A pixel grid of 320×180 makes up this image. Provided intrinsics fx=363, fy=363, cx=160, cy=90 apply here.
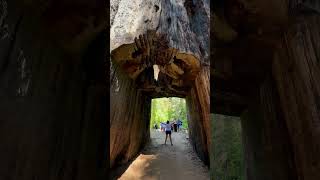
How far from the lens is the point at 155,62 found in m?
10.0

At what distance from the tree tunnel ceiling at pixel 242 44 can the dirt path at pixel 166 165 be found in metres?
7.61

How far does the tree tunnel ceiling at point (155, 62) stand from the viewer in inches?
352

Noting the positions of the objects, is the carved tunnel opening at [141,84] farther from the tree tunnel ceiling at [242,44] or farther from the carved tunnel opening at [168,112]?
the carved tunnel opening at [168,112]

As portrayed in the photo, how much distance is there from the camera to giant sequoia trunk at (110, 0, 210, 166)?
888cm

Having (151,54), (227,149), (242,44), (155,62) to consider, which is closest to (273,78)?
(242,44)

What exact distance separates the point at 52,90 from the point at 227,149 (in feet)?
20.2

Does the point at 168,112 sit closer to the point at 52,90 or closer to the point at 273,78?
the point at 273,78

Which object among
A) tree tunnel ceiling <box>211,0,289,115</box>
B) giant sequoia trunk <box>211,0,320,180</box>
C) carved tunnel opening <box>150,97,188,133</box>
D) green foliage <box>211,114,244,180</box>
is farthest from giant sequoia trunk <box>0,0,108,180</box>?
carved tunnel opening <box>150,97,188,133</box>

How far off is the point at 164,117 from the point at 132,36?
17043mm

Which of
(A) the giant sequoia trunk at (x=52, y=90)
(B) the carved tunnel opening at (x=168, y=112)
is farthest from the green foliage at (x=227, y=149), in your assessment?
(B) the carved tunnel opening at (x=168, y=112)

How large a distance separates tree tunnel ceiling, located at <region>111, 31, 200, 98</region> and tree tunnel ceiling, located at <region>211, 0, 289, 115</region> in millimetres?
4699

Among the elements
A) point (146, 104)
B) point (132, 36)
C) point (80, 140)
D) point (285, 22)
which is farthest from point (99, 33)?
point (146, 104)

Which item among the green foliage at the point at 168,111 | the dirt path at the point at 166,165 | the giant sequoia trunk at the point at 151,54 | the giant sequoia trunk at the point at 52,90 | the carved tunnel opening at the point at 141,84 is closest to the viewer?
the giant sequoia trunk at the point at 52,90

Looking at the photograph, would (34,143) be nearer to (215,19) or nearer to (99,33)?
(99,33)
